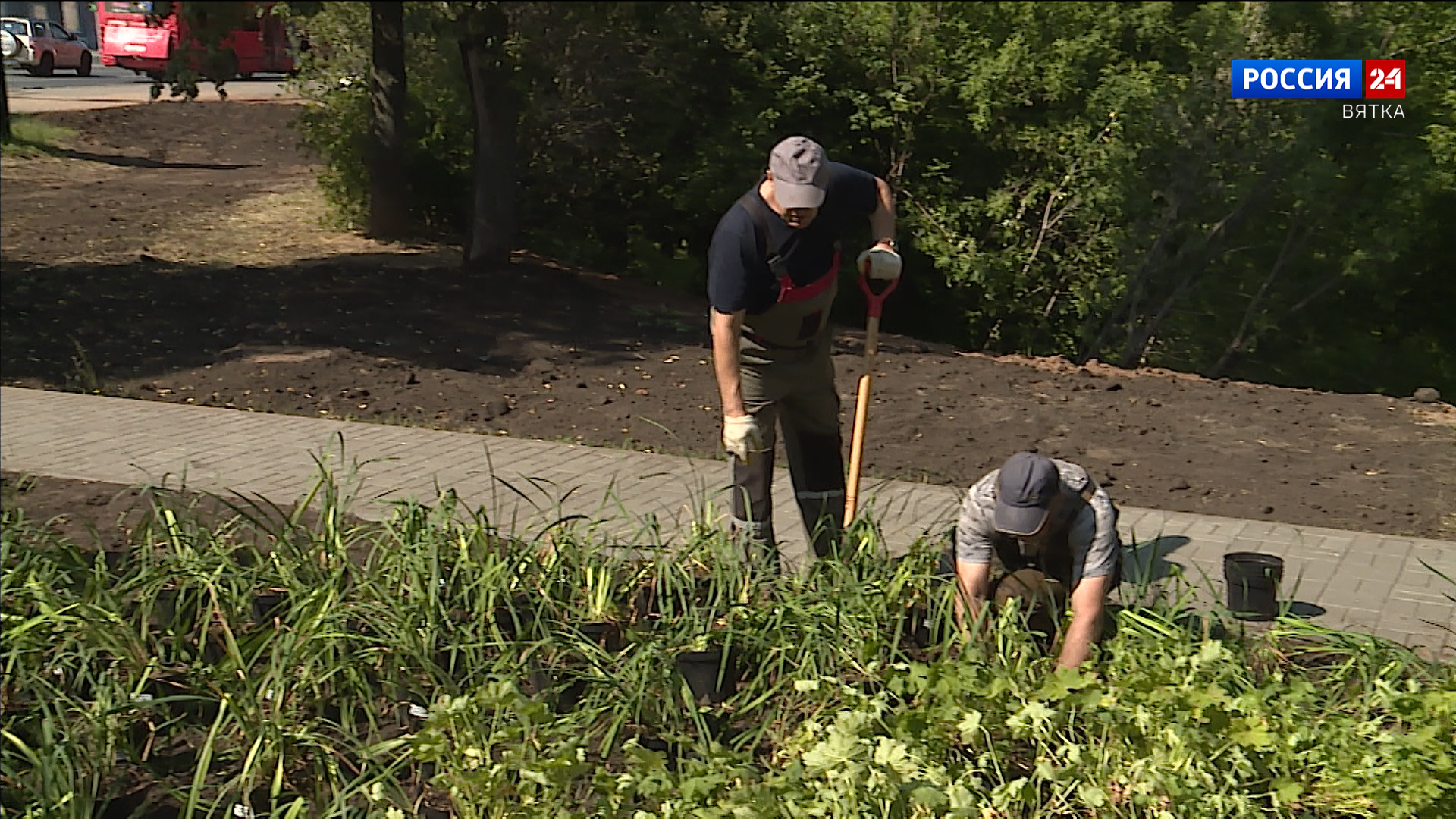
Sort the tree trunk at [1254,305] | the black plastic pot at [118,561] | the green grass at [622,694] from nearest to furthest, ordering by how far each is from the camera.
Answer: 1. the green grass at [622,694]
2. the black plastic pot at [118,561]
3. the tree trunk at [1254,305]

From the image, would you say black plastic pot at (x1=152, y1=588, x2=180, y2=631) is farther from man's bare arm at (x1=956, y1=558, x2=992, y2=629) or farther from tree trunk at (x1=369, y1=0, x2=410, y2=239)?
tree trunk at (x1=369, y1=0, x2=410, y2=239)

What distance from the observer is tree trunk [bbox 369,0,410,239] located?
46.2 ft

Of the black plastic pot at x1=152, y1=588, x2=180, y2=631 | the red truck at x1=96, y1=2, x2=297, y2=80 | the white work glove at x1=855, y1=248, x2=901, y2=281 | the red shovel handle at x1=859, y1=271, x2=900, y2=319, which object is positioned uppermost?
the red truck at x1=96, y1=2, x2=297, y2=80

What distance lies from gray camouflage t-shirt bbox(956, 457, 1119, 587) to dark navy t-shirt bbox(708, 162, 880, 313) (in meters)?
1.04

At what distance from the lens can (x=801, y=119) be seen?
15.2m

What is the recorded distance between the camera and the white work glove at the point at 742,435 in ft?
17.3

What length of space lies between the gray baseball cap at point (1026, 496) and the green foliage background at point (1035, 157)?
31.5ft

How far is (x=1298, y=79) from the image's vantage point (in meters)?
14.2

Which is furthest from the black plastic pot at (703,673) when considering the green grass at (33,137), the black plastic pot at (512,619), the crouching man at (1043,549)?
the green grass at (33,137)

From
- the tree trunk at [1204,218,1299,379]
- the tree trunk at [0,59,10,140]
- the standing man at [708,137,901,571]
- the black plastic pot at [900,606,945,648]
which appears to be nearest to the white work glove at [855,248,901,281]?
the standing man at [708,137,901,571]

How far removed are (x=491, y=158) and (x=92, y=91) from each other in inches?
820

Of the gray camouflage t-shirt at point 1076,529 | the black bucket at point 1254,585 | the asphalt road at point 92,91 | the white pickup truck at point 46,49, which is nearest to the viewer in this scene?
the gray camouflage t-shirt at point 1076,529

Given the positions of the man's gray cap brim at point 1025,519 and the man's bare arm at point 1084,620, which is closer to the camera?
the man's bare arm at point 1084,620

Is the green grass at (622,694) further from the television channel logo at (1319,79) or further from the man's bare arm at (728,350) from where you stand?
the television channel logo at (1319,79)
